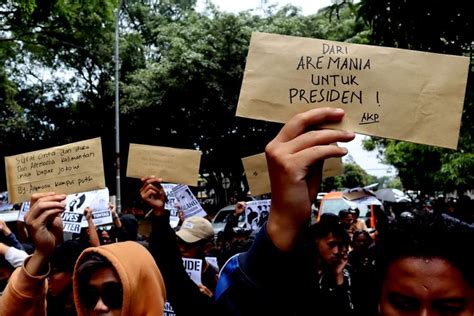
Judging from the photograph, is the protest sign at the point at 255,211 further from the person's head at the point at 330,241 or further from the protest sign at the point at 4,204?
the protest sign at the point at 4,204

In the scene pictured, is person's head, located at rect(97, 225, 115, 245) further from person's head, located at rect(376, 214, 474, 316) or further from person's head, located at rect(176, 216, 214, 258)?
person's head, located at rect(376, 214, 474, 316)

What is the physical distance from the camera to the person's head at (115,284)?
2293 mm

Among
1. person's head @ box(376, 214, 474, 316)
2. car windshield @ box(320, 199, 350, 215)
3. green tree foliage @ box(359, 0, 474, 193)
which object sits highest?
green tree foliage @ box(359, 0, 474, 193)

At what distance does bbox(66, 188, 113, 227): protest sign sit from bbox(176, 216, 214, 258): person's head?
3.56 ft

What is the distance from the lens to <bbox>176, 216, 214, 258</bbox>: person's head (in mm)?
4129

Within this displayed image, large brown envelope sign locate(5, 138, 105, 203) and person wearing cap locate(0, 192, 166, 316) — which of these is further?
large brown envelope sign locate(5, 138, 105, 203)

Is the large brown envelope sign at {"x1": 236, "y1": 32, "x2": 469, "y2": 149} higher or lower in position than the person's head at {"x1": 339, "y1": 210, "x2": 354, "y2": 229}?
higher

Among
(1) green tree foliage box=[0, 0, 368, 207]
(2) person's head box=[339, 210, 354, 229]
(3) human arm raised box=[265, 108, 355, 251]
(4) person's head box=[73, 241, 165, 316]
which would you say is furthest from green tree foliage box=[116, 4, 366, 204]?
(3) human arm raised box=[265, 108, 355, 251]

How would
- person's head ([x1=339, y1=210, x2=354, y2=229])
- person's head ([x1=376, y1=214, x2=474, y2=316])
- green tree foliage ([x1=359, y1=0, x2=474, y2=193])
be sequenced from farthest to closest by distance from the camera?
person's head ([x1=339, y1=210, x2=354, y2=229]), green tree foliage ([x1=359, y1=0, x2=474, y2=193]), person's head ([x1=376, y1=214, x2=474, y2=316])

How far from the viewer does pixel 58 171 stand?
3115 millimetres

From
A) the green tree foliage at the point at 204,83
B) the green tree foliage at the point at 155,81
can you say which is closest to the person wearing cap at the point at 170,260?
the green tree foliage at the point at 155,81

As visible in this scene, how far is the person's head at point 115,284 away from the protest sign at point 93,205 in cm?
257

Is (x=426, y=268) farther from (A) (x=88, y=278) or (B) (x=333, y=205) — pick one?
(B) (x=333, y=205)

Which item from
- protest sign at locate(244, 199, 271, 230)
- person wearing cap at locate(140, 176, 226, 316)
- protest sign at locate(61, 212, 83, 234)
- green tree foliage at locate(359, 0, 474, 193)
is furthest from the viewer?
protest sign at locate(244, 199, 271, 230)
